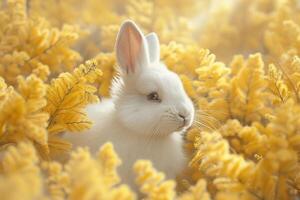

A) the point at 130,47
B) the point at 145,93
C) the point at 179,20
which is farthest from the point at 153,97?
the point at 179,20

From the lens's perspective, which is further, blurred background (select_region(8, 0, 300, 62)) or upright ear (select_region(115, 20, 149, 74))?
blurred background (select_region(8, 0, 300, 62))

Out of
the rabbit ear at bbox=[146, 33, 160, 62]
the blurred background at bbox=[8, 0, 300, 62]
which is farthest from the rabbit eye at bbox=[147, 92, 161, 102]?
the blurred background at bbox=[8, 0, 300, 62]

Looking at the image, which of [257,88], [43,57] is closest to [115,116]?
[43,57]

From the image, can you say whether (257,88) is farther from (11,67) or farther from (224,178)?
(11,67)

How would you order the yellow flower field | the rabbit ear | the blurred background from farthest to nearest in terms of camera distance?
the blurred background < the rabbit ear < the yellow flower field

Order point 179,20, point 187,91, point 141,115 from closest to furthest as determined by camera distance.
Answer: point 141,115 → point 187,91 → point 179,20

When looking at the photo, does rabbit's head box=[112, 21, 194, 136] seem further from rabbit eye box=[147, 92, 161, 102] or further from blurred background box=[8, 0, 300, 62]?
blurred background box=[8, 0, 300, 62]

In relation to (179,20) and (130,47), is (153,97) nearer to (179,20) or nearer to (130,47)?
(130,47)
